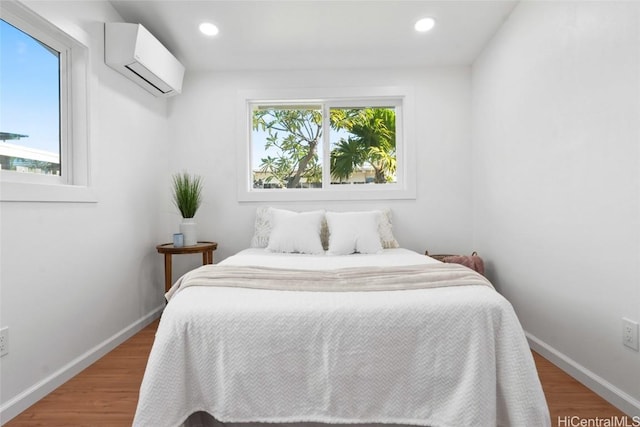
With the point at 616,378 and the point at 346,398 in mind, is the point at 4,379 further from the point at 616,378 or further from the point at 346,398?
the point at 616,378

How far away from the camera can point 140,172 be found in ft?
9.35

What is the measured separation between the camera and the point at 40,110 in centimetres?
199

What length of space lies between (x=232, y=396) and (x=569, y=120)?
2.15 meters

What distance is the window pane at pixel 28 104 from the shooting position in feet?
5.78

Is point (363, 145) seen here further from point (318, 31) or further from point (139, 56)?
point (139, 56)

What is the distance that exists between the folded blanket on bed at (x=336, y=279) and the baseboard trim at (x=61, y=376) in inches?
31.3

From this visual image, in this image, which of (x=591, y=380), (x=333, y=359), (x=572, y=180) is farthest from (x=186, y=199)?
(x=591, y=380)

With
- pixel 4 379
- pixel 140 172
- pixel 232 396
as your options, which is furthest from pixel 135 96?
pixel 232 396

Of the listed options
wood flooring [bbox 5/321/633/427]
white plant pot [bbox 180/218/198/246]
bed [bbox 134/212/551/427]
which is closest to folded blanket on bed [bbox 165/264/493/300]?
bed [bbox 134/212/551/427]

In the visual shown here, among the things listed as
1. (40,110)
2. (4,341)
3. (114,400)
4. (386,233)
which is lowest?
(114,400)

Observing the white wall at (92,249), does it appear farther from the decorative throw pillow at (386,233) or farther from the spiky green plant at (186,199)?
the decorative throw pillow at (386,233)

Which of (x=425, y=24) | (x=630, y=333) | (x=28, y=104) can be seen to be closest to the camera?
(x=630, y=333)

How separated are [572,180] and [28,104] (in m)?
2.92

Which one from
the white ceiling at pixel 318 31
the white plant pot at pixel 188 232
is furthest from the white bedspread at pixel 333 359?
the white ceiling at pixel 318 31
